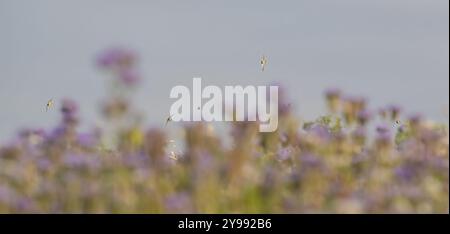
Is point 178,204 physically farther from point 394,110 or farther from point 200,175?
point 394,110

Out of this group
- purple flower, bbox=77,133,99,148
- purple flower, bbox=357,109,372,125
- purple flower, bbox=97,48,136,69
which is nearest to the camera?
purple flower, bbox=97,48,136,69

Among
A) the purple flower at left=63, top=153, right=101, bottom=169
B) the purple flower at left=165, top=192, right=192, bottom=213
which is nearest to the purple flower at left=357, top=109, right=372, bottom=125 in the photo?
the purple flower at left=165, top=192, right=192, bottom=213

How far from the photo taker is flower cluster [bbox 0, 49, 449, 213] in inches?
211

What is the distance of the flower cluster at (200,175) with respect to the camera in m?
5.37

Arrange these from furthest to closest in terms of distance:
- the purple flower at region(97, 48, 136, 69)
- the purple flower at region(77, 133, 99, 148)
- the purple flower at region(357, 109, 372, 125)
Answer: the purple flower at region(357, 109, 372, 125) → the purple flower at region(77, 133, 99, 148) → the purple flower at region(97, 48, 136, 69)

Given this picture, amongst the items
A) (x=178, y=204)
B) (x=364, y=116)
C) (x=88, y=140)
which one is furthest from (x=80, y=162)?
(x=364, y=116)

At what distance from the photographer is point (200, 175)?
5.43 m

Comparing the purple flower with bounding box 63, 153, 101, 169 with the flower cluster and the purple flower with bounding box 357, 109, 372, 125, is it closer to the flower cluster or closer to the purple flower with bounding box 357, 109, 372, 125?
the flower cluster

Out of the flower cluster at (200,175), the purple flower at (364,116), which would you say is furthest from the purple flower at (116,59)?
the purple flower at (364,116)
